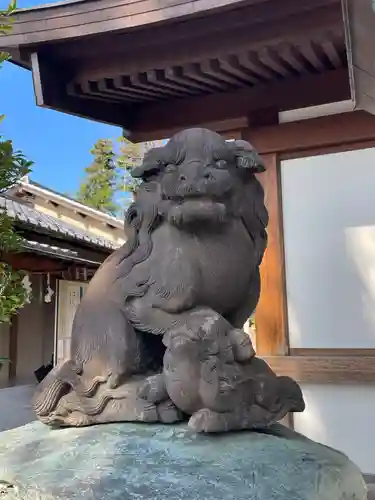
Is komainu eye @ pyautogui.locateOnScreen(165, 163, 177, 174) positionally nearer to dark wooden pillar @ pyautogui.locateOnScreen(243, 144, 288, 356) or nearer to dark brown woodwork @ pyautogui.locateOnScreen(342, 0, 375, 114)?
dark brown woodwork @ pyautogui.locateOnScreen(342, 0, 375, 114)

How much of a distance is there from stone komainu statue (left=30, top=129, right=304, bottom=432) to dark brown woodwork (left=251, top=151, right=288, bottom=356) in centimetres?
170

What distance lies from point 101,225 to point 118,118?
10526mm

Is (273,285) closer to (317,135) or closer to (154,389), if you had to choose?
(317,135)

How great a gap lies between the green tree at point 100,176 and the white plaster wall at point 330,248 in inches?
765

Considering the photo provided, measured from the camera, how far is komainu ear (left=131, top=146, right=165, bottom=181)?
1.68 m

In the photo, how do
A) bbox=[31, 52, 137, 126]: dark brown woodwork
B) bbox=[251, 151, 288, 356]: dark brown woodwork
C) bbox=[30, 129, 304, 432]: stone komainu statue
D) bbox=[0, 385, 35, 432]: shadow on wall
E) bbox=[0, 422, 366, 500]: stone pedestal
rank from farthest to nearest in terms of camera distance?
1. bbox=[0, 385, 35, 432]: shadow on wall
2. bbox=[251, 151, 288, 356]: dark brown woodwork
3. bbox=[31, 52, 137, 126]: dark brown woodwork
4. bbox=[30, 129, 304, 432]: stone komainu statue
5. bbox=[0, 422, 366, 500]: stone pedestal

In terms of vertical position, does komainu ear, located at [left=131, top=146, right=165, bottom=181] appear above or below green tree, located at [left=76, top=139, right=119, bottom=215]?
below

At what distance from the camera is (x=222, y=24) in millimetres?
2564

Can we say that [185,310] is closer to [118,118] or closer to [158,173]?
[158,173]

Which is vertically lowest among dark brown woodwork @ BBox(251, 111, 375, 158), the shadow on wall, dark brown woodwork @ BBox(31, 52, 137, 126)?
the shadow on wall

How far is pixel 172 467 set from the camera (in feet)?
4.09

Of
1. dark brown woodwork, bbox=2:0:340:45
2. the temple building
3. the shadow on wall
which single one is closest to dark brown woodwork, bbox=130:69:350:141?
the temple building

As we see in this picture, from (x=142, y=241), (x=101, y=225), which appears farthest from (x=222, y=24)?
(x=101, y=225)

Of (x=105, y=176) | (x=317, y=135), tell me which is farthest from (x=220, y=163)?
(x=105, y=176)
